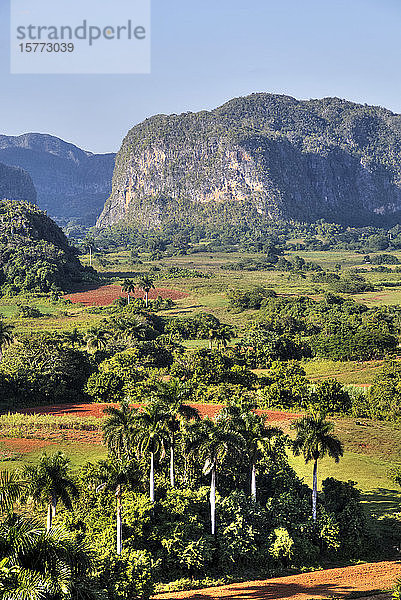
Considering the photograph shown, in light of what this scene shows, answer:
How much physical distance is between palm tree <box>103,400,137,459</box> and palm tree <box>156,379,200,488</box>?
1865mm

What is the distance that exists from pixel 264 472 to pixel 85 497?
10862mm

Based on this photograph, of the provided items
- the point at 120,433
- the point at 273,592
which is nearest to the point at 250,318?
the point at 120,433

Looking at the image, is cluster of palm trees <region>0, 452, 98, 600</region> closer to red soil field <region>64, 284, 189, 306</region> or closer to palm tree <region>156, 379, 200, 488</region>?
palm tree <region>156, 379, 200, 488</region>

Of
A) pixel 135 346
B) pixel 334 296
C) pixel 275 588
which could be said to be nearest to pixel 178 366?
pixel 135 346

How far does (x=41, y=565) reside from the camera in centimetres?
1412

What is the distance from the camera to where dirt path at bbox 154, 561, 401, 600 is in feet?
82.9

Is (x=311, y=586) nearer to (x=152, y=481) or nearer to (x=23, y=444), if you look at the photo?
(x=152, y=481)

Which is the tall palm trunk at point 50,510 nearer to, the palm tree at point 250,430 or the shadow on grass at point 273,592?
the shadow on grass at point 273,592

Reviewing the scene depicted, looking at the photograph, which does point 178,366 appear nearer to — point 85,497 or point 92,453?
point 92,453

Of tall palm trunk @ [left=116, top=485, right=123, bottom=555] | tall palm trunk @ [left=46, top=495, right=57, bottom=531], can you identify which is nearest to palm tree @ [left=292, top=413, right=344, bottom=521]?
tall palm trunk @ [left=116, top=485, right=123, bottom=555]

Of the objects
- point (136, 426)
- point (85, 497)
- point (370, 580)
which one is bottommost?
point (370, 580)

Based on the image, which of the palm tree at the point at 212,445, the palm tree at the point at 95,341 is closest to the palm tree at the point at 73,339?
the palm tree at the point at 95,341

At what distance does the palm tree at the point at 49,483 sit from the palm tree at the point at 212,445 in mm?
6784

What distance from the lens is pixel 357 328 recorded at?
281 feet
